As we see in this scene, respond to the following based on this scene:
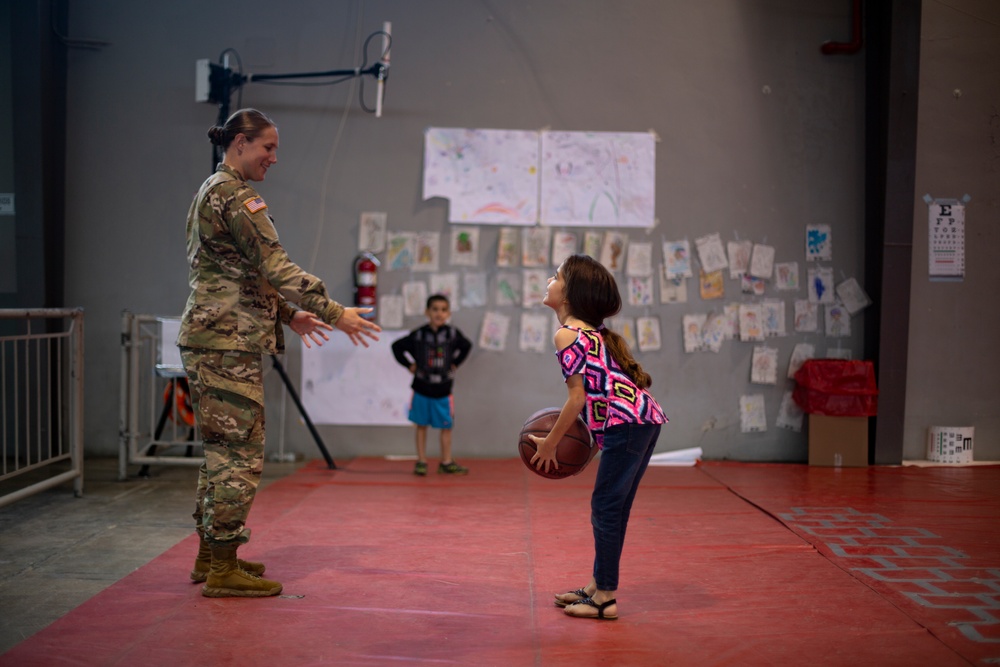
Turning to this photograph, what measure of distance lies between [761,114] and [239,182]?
15.3ft

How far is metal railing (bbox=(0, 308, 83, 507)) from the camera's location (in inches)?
205

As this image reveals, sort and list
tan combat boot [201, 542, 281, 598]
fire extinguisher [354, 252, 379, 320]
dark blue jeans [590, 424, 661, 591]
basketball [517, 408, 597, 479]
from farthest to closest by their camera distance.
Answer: fire extinguisher [354, 252, 379, 320]
tan combat boot [201, 542, 281, 598]
basketball [517, 408, 597, 479]
dark blue jeans [590, 424, 661, 591]

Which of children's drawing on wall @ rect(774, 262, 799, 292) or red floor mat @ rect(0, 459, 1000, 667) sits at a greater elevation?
children's drawing on wall @ rect(774, 262, 799, 292)

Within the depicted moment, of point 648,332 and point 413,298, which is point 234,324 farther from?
point 648,332

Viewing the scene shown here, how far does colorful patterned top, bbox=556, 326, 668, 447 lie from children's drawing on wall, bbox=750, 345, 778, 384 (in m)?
3.88

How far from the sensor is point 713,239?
6844 millimetres

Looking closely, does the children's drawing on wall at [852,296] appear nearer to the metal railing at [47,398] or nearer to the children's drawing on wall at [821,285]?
the children's drawing on wall at [821,285]

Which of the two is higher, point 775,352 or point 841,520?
point 775,352

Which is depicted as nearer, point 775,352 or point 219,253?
point 219,253

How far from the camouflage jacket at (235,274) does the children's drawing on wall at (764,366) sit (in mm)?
4324

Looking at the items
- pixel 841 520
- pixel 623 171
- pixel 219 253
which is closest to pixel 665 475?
pixel 841 520

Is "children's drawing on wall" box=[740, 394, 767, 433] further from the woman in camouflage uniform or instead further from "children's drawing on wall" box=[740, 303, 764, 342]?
the woman in camouflage uniform

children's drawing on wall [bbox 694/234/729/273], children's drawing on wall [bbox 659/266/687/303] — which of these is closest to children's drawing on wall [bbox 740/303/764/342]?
children's drawing on wall [bbox 694/234/729/273]

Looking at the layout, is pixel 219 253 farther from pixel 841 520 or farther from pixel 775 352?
pixel 775 352
